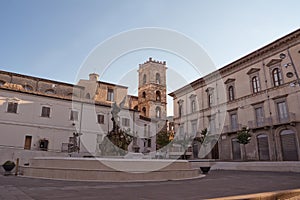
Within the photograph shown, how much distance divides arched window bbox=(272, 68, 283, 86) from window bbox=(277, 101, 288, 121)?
2.03 meters

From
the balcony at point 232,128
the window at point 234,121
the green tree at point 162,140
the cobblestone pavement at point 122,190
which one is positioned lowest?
the cobblestone pavement at point 122,190

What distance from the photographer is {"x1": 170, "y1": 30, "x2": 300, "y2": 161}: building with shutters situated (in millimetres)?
23281

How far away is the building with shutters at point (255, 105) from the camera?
23.3 meters

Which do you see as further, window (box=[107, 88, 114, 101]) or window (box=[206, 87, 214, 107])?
window (box=[107, 88, 114, 101])

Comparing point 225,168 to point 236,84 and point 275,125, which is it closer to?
point 275,125

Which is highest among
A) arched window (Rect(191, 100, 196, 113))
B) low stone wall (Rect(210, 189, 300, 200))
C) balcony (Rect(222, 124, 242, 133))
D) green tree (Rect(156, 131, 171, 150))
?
arched window (Rect(191, 100, 196, 113))

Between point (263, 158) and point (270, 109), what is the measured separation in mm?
5048

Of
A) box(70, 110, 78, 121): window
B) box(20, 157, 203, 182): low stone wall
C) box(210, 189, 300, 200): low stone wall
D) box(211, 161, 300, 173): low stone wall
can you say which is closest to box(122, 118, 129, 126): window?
box(70, 110, 78, 121): window

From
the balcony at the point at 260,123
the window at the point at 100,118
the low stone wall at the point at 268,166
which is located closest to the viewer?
the low stone wall at the point at 268,166

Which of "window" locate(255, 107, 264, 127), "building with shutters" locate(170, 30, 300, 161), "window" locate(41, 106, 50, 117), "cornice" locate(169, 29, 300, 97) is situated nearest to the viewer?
"building with shutters" locate(170, 30, 300, 161)

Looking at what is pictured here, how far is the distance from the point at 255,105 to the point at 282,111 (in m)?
3.22

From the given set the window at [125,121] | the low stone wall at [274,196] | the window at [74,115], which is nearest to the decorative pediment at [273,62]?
the window at [125,121]

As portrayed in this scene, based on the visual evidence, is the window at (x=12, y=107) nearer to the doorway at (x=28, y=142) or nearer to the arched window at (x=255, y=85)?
the doorway at (x=28, y=142)

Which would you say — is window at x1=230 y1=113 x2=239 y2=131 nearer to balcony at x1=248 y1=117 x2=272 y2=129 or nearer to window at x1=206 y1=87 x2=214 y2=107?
balcony at x1=248 y1=117 x2=272 y2=129
